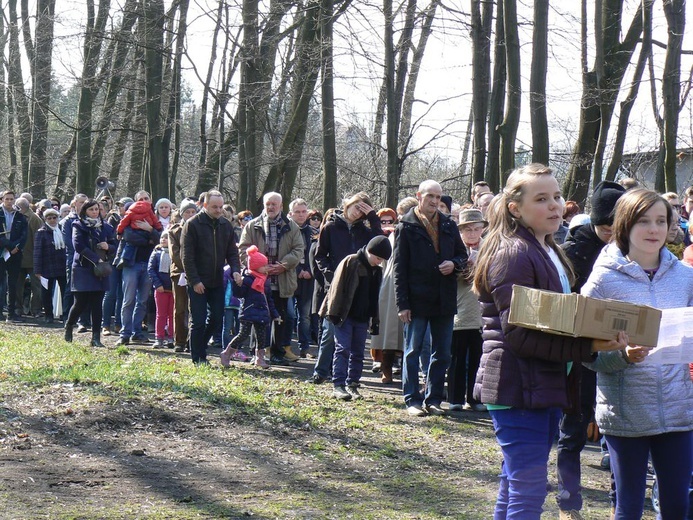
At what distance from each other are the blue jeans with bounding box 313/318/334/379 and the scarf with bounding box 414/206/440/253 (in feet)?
6.62

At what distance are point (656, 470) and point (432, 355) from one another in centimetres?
500

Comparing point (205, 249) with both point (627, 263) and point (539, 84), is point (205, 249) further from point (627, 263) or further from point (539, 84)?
point (539, 84)

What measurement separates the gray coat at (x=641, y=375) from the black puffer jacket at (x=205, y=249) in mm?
7600

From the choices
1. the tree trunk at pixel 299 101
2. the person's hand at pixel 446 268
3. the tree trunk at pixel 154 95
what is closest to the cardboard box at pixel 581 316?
the person's hand at pixel 446 268

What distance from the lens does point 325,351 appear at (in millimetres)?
11375

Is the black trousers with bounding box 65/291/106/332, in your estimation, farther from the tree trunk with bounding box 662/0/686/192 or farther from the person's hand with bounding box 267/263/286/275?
the tree trunk with bounding box 662/0/686/192

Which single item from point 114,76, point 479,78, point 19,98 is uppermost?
point 19,98

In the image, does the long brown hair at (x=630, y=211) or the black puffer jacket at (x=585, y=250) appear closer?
the long brown hair at (x=630, y=211)

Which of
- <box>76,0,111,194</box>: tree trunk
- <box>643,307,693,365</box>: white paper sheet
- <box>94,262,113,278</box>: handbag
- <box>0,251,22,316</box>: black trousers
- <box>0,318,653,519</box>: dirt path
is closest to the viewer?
<box>643,307,693,365</box>: white paper sheet

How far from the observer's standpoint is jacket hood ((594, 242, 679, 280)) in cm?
470

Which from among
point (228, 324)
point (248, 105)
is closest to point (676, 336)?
point (228, 324)

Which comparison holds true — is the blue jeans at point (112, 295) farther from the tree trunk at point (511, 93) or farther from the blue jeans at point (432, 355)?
the blue jeans at point (432, 355)

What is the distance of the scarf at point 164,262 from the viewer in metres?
14.6

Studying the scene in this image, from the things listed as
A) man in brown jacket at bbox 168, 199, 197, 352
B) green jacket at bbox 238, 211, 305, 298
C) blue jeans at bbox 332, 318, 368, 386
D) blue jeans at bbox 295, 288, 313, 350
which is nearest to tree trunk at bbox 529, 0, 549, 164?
blue jeans at bbox 295, 288, 313, 350
